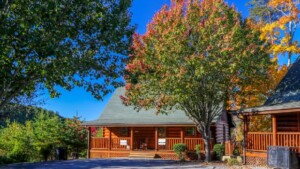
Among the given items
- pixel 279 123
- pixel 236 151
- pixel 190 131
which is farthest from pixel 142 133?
pixel 279 123

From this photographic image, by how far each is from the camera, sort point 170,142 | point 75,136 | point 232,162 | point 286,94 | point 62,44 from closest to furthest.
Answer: point 62,44
point 232,162
point 286,94
point 170,142
point 75,136

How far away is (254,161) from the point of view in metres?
20.2

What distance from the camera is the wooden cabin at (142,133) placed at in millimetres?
27859

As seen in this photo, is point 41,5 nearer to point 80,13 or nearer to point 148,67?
point 80,13

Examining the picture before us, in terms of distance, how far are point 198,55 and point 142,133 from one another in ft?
39.6

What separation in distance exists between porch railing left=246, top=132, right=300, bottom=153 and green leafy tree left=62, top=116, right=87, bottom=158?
14038mm

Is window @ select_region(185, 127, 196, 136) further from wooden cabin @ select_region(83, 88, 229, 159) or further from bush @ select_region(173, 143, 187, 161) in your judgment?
bush @ select_region(173, 143, 187, 161)

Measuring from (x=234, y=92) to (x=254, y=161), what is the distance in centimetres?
491

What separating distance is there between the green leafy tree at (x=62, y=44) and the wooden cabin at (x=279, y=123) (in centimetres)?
748

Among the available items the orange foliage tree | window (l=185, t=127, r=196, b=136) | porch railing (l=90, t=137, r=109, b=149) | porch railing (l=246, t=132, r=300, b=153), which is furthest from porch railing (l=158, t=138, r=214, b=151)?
the orange foliage tree

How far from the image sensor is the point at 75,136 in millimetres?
30188

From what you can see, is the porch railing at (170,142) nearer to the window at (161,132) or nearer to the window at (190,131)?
the window at (190,131)

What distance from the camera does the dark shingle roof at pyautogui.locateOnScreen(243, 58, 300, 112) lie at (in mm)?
19016

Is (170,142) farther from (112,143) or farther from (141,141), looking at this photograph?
(112,143)
